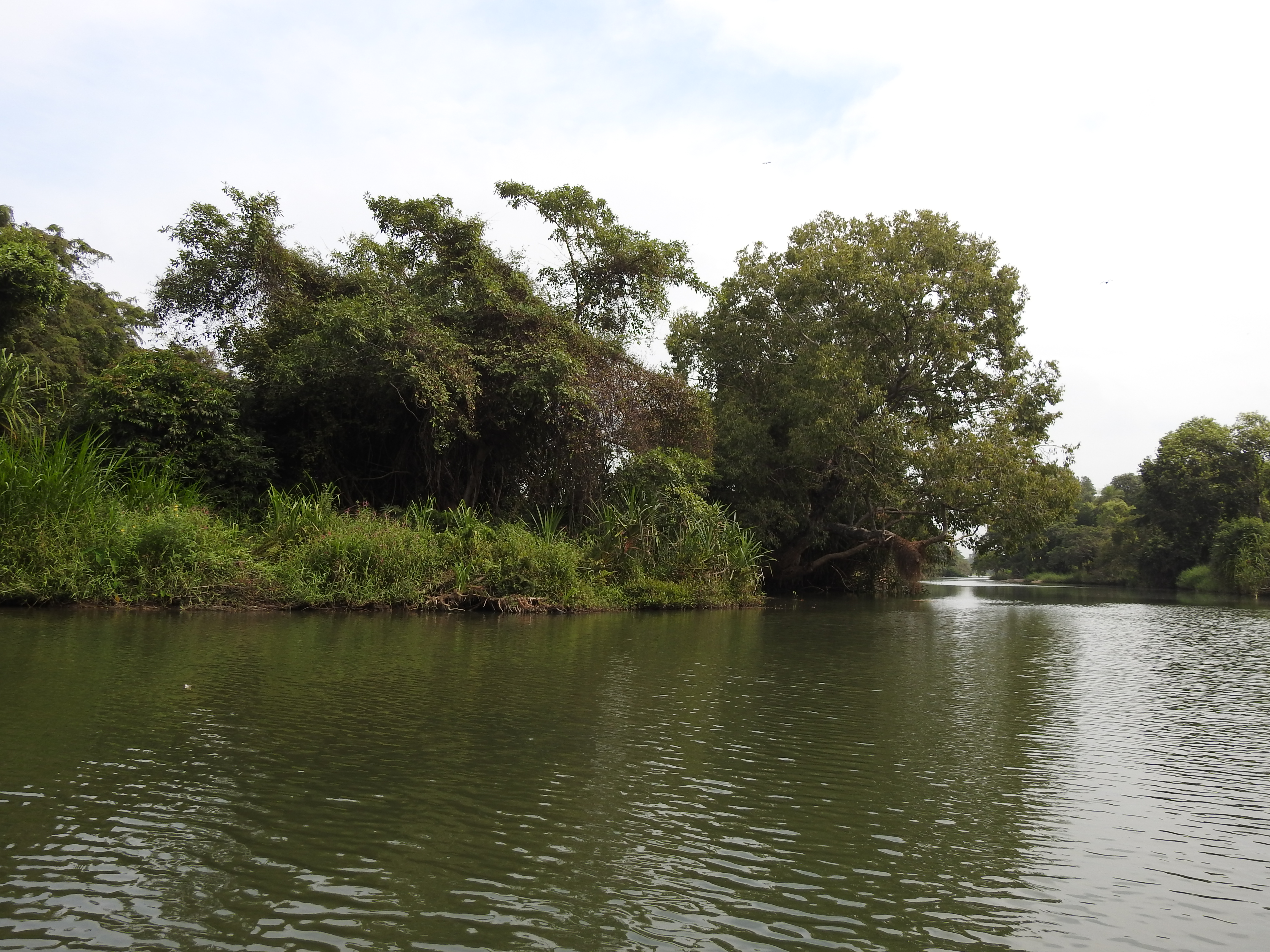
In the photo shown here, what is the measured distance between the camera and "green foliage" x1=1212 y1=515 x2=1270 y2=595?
38.0 metres

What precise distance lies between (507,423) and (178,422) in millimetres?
6731

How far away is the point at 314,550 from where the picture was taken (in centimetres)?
1564

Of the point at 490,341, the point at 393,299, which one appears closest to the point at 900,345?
the point at 490,341

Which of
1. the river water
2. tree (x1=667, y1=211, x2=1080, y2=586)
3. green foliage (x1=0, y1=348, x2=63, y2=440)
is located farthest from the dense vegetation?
green foliage (x1=0, y1=348, x2=63, y2=440)

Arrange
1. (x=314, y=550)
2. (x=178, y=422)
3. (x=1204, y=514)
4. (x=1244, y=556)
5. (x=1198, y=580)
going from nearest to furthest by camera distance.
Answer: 1. (x=314, y=550)
2. (x=178, y=422)
3. (x=1244, y=556)
4. (x=1198, y=580)
5. (x=1204, y=514)

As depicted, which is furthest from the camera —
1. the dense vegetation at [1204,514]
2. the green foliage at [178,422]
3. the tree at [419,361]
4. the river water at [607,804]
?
the dense vegetation at [1204,514]

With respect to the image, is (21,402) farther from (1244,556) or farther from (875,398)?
(1244,556)

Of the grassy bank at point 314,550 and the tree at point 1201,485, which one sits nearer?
the grassy bank at point 314,550

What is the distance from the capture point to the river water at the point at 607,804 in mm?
3428

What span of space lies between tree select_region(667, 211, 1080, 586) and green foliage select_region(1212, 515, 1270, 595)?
52.7 ft

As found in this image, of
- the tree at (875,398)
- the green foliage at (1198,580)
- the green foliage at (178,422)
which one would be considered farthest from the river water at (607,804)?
the green foliage at (1198,580)

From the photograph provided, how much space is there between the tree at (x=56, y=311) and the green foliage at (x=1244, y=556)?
42.6m

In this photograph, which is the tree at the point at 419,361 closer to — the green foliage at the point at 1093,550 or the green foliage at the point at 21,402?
the green foliage at the point at 21,402

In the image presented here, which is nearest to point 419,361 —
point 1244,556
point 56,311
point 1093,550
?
point 56,311
